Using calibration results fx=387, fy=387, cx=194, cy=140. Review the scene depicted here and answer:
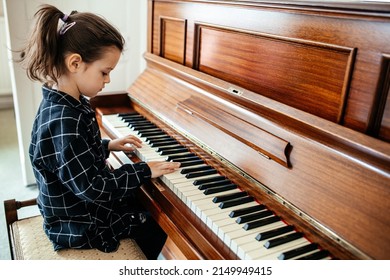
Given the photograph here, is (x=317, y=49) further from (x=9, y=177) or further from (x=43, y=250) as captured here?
(x=9, y=177)

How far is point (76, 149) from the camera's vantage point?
3.78 ft

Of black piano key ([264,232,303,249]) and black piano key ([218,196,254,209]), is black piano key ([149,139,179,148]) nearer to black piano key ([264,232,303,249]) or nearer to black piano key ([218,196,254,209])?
black piano key ([218,196,254,209])

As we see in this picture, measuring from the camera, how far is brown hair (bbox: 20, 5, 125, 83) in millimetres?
1202

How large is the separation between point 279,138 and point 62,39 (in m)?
0.75

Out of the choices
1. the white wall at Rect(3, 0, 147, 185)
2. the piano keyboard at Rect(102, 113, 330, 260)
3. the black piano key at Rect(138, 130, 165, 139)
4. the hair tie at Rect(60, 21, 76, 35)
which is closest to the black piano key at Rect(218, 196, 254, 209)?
the piano keyboard at Rect(102, 113, 330, 260)

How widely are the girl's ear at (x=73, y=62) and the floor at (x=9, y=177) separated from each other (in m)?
1.26

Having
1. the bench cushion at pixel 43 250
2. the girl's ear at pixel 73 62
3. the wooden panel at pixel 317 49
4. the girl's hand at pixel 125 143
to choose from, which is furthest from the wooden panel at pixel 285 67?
the bench cushion at pixel 43 250

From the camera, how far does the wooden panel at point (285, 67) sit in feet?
3.53

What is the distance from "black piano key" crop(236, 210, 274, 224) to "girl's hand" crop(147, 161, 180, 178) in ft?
1.14

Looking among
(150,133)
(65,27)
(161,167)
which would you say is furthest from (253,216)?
(65,27)

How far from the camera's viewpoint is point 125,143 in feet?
5.06

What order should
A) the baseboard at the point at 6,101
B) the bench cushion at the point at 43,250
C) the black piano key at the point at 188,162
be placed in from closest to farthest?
the bench cushion at the point at 43,250 → the black piano key at the point at 188,162 → the baseboard at the point at 6,101

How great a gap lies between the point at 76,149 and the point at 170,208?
34 cm

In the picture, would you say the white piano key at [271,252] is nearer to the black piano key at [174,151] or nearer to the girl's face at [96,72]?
the black piano key at [174,151]
